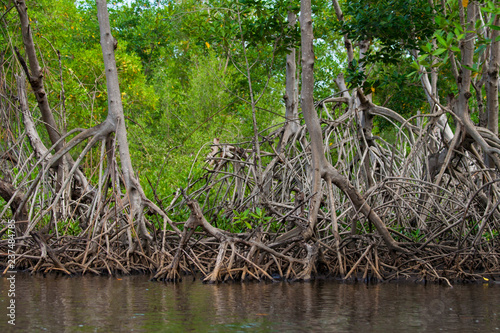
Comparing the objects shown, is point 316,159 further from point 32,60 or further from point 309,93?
point 32,60

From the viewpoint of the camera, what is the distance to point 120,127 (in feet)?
23.6

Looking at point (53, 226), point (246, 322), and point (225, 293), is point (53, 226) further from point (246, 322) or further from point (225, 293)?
point (246, 322)

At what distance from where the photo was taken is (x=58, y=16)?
13.1 metres

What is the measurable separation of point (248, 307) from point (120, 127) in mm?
3602

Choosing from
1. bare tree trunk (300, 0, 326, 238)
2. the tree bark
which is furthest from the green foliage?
bare tree trunk (300, 0, 326, 238)

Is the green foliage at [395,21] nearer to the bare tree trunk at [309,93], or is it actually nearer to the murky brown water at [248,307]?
the bare tree trunk at [309,93]

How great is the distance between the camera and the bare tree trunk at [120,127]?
6859mm

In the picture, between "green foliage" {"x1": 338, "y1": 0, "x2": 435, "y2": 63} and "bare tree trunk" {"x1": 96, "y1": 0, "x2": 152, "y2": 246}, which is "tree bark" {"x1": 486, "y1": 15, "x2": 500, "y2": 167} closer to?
"green foliage" {"x1": 338, "y1": 0, "x2": 435, "y2": 63}

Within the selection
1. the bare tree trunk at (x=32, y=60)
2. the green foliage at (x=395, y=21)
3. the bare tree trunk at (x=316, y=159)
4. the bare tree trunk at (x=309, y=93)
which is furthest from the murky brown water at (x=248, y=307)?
the green foliage at (x=395, y=21)

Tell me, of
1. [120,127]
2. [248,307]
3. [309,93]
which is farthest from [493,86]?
[120,127]

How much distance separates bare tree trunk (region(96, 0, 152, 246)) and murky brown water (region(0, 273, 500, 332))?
3.53 ft

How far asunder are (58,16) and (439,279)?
1046cm

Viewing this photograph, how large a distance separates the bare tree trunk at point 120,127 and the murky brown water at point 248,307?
1076 mm

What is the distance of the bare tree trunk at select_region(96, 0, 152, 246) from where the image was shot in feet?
22.5
